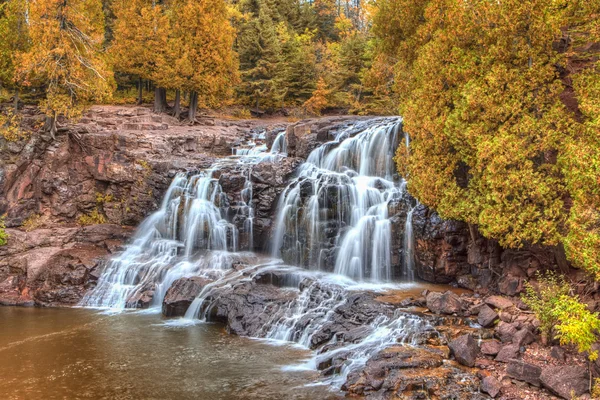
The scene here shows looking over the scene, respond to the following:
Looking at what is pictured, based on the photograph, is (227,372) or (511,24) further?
(511,24)

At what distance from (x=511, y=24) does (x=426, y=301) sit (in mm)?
7038

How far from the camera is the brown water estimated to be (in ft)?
27.6

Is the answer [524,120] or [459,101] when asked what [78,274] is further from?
[524,120]

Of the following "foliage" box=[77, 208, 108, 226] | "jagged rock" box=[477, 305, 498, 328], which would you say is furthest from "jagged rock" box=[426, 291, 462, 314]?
"foliage" box=[77, 208, 108, 226]

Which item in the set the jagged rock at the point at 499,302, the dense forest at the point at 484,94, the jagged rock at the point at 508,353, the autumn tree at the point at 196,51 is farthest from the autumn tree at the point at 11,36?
the jagged rock at the point at 508,353

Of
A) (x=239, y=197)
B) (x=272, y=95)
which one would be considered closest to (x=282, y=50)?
(x=272, y=95)

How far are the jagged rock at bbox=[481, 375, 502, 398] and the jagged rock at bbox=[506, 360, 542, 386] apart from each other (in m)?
0.36

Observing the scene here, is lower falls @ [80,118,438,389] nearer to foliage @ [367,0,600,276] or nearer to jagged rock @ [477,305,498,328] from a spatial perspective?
jagged rock @ [477,305,498,328]

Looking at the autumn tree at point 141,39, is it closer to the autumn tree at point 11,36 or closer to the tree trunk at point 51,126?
the autumn tree at point 11,36

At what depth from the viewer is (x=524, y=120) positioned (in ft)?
33.3

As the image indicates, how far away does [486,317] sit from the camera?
32.3ft

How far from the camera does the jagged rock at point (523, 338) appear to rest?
8672 millimetres

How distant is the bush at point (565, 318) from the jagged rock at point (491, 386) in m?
1.33

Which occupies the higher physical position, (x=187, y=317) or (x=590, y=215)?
(x=590, y=215)
